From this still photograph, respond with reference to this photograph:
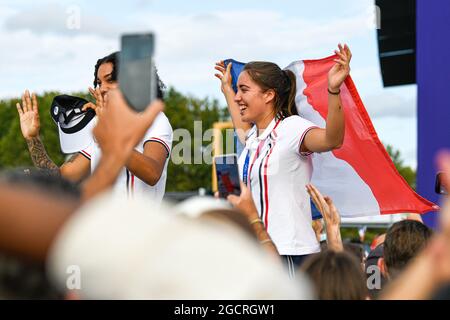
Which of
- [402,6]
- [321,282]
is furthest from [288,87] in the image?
[402,6]

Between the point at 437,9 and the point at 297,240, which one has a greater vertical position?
the point at 437,9

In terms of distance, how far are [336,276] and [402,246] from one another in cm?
174

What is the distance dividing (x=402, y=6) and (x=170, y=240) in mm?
8445

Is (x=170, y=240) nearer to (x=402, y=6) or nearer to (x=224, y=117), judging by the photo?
(x=402, y=6)

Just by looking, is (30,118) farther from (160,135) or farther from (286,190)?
(286,190)

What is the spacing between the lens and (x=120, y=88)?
148cm

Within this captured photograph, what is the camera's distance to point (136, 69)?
4.85 ft

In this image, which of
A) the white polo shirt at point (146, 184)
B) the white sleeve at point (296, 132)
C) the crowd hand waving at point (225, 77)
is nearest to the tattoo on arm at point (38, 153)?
the white polo shirt at point (146, 184)

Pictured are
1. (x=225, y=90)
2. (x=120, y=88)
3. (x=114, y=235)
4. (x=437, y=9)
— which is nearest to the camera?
(x=114, y=235)

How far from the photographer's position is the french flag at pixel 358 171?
16.4 ft

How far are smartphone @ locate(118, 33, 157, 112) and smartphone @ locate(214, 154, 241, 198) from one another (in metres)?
1.37

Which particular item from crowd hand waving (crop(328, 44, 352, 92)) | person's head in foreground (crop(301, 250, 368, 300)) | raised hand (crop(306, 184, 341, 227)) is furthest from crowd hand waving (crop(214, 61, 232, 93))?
person's head in foreground (crop(301, 250, 368, 300))

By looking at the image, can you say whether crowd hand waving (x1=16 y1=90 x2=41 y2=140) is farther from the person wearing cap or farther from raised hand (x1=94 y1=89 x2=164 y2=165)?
raised hand (x1=94 y1=89 x2=164 y2=165)
